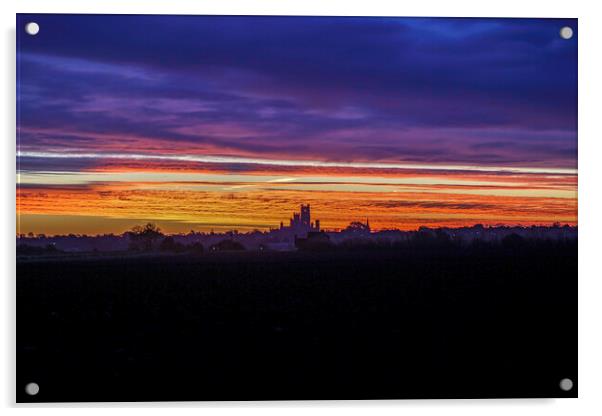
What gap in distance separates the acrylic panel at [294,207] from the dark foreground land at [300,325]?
0.04ft

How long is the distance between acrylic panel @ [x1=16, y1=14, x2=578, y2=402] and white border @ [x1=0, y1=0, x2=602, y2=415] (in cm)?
7

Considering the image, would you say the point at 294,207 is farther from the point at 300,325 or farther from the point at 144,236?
the point at 144,236

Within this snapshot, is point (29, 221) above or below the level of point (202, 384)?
above

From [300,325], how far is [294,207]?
78cm

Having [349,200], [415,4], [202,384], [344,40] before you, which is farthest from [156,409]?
[415,4]

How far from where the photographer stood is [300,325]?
550cm

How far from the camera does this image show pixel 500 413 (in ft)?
17.9

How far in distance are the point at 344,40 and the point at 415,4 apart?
54 cm

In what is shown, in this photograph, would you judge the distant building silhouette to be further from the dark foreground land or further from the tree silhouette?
the tree silhouette
